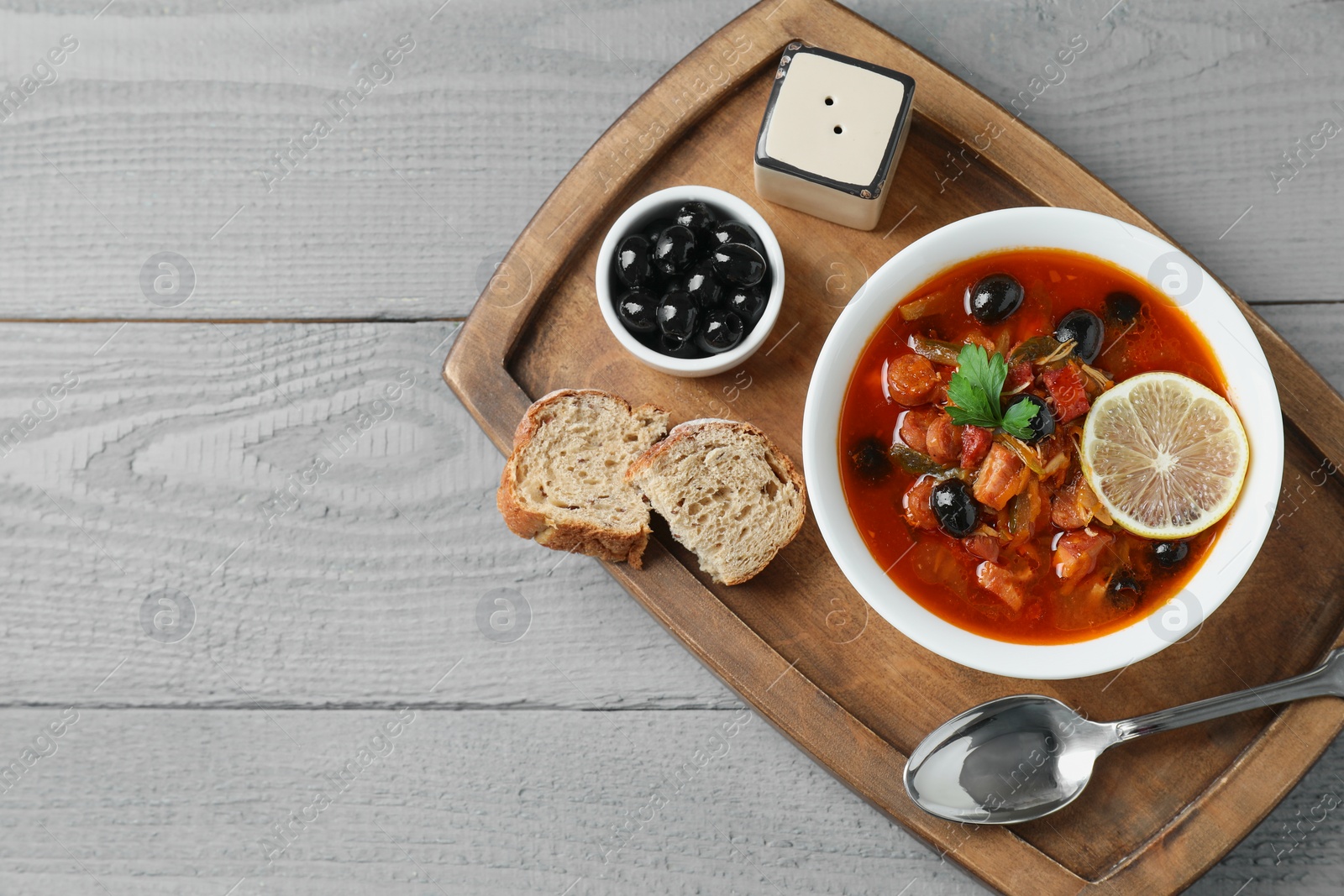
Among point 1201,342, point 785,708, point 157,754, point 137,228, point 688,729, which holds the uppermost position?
point 1201,342

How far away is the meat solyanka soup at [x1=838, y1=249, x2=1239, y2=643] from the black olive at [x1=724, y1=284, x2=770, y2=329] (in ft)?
1.25

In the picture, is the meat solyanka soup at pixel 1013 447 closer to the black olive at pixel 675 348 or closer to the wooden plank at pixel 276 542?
the black olive at pixel 675 348

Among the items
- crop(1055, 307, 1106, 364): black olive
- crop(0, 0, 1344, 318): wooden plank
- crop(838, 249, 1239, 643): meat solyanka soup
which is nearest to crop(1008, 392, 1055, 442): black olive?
crop(838, 249, 1239, 643): meat solyanka soup

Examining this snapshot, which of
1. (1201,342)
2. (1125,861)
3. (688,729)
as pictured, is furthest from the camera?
(688,729)

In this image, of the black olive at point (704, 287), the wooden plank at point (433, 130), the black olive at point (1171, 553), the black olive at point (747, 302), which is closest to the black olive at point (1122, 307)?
the black olive at point (1171, 553)

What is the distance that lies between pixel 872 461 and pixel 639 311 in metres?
0.86

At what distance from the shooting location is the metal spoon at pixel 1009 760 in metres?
2.96

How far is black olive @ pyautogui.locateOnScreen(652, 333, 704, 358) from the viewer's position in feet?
9.93

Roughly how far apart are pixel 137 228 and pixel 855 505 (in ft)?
9.82

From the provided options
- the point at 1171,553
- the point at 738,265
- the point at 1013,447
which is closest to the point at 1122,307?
the point at 1013,447

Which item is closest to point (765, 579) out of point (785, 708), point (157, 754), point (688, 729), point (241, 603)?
point (785, 708)

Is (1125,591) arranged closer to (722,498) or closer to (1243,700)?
(1243,700)

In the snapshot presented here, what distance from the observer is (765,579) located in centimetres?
313

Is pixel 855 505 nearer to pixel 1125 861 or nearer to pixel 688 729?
pixel 688 729
